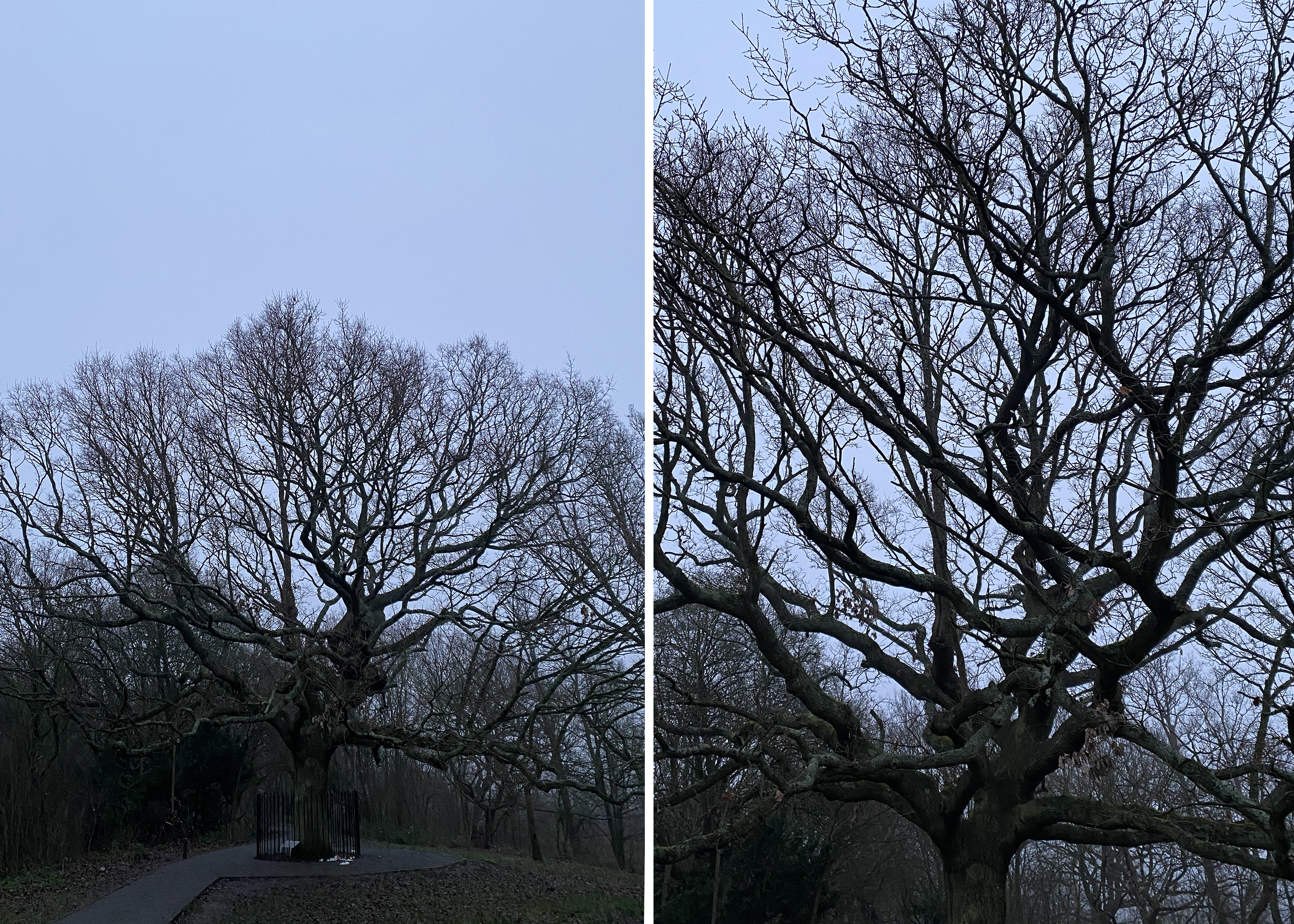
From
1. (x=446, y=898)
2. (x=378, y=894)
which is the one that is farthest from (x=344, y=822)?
(x=446, y=898)

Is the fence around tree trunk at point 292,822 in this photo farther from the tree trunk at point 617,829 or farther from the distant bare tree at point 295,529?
the tree trunk at point 617,829

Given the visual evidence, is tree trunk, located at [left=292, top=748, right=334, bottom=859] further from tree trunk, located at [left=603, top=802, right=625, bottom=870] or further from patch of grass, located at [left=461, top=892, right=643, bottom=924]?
tree trunk, located at [left=603, top=802, right=625, bottom=870]

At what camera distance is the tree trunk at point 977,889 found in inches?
139

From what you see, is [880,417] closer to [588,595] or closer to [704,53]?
[588,595]

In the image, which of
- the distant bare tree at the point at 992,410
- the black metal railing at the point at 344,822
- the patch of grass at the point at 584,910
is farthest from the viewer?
the patch of grass at the point at 584,910

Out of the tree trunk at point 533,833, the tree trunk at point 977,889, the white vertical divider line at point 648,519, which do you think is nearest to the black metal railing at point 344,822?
the tree trunk at point 533,833

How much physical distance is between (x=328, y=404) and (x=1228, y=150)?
2.80 m

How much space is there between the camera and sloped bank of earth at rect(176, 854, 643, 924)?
350 centimetres

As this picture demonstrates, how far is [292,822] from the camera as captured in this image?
11.6 feet

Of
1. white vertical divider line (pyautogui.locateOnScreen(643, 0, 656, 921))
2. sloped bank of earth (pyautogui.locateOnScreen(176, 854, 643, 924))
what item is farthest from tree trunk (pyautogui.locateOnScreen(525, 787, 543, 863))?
white vertical divider line (pyautogui.locateOnScreen(643, 0, 656, 921))

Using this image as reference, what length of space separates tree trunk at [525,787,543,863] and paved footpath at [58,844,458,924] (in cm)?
43

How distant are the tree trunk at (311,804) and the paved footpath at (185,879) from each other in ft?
0.14

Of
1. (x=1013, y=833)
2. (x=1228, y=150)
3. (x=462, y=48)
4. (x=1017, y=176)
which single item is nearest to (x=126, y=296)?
(x=462, y=48)

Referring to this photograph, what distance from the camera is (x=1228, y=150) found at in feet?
11.7
